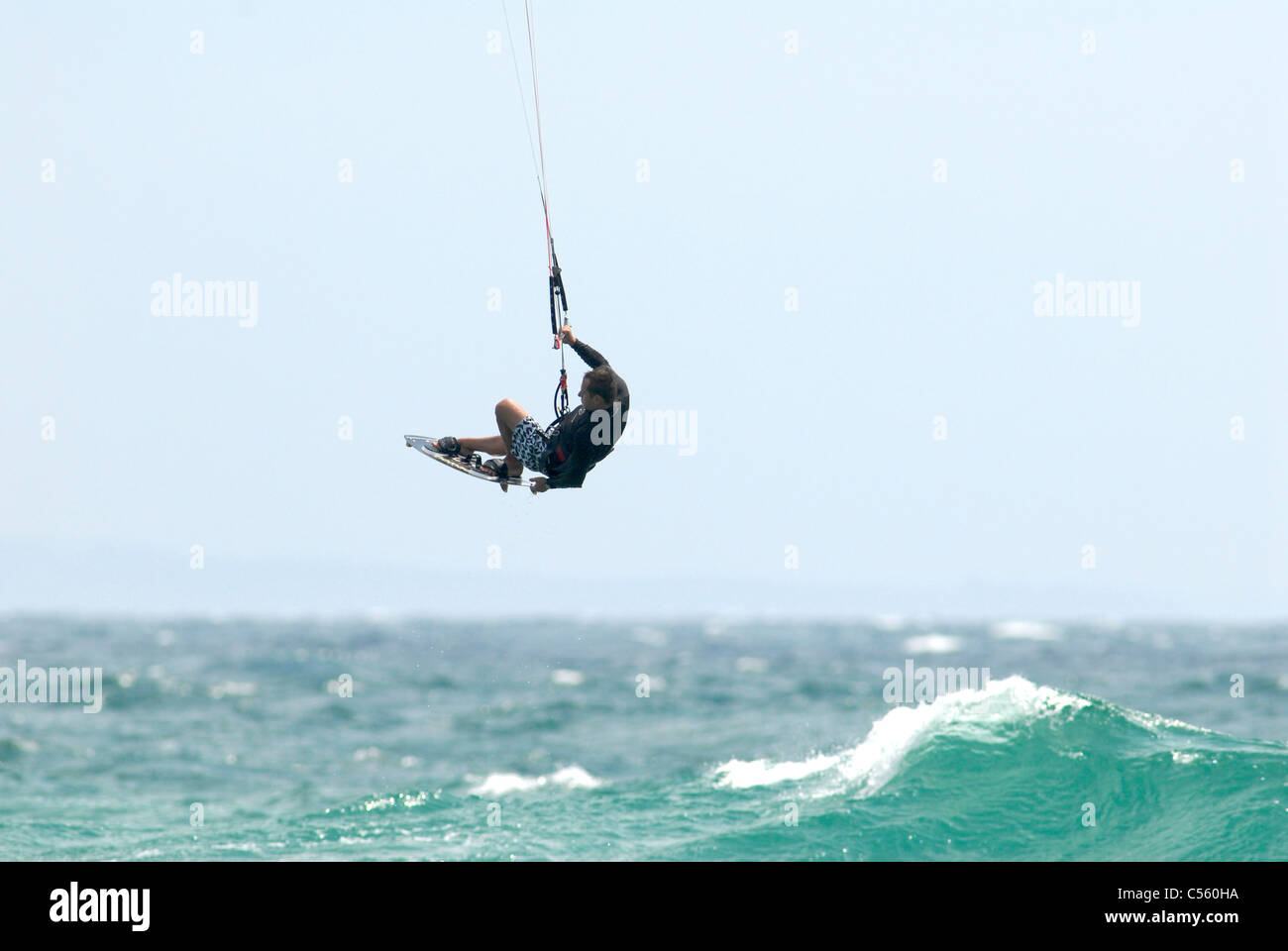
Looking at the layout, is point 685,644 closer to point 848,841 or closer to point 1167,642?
point 1167,642

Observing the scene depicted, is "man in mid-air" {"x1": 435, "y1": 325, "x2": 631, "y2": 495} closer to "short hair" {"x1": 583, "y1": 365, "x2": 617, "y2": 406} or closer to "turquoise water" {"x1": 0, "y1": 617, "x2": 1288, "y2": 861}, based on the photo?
"short hair" {"x1": 583, "y1": 365, "x2": 617, "y2": 406}

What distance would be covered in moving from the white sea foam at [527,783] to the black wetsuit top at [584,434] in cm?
1162

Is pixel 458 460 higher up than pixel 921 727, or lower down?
higher up

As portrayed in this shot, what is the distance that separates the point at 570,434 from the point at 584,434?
0.18m

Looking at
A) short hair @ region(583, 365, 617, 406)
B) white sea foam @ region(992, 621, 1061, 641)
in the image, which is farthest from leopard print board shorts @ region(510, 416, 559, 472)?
white sea foam @ region(992, 621, 1061, 641)

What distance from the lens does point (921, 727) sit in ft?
75.0

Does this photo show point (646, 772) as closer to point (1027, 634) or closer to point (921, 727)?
point (921, 727)

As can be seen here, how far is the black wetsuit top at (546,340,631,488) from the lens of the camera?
14891mm

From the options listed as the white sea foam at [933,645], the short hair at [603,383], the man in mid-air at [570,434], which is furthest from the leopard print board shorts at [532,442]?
the white sea foam at [933,645]

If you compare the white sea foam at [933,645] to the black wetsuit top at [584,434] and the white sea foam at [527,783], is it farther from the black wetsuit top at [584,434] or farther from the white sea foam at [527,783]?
the black wetsuit top at [584,434]

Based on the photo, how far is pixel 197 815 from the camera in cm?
2536

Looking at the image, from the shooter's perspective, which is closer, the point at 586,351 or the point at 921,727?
the point at 586,351

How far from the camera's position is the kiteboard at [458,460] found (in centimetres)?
1630

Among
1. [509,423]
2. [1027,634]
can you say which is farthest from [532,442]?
[1027,634]
